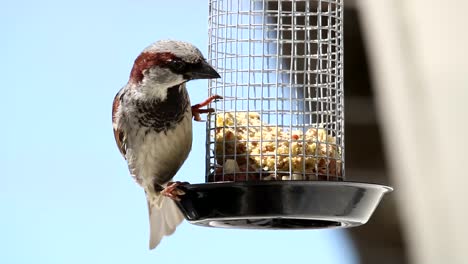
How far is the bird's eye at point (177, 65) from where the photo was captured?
Answer: 148 inches

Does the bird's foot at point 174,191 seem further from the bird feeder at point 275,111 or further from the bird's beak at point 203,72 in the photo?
the bird's beak at point 203,72

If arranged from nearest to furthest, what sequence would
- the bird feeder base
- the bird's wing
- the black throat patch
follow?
the bird feeder base
the black throat patch
the bird's wing

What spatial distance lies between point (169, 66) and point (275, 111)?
41 centimetres

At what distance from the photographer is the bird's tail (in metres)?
4.50

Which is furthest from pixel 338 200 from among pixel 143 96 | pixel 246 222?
pixel 143 96

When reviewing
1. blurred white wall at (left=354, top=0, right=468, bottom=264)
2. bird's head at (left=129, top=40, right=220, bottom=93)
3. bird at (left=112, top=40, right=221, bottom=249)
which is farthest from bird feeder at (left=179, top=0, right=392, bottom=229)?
blurred white wall at (left=354, top=0, right=468, bottom=264)

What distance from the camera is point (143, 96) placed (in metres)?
4.04

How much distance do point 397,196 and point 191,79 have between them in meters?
2.15

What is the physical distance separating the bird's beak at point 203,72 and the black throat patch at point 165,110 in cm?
25

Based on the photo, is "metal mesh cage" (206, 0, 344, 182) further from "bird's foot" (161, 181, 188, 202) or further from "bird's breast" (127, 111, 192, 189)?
"bird's foot" (161, 181, 188, 202)

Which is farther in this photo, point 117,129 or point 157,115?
point 117,129

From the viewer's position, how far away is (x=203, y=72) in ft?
12.1

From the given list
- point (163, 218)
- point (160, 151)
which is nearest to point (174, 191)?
point (160, 151)

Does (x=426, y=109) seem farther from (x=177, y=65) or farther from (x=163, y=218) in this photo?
(x=177, y=65)
